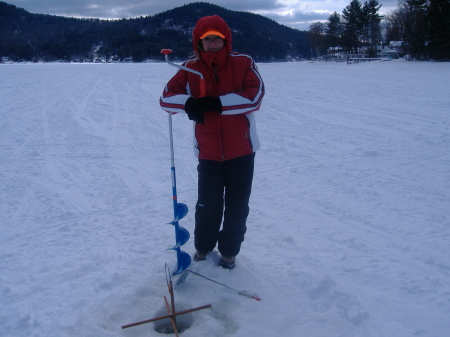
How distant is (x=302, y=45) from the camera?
97500mm

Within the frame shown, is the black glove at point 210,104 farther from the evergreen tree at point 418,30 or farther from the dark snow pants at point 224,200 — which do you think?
the evergreen tree at point 418,30

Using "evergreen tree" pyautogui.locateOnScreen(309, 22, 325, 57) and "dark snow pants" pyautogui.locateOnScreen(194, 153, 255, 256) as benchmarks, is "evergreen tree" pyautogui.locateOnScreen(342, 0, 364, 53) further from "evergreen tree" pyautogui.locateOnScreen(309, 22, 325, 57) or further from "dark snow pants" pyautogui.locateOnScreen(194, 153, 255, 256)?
"dark snow pants" pyautogui.locateOnScreen(194, 153, 255, 256)

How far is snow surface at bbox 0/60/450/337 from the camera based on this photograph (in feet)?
8.89

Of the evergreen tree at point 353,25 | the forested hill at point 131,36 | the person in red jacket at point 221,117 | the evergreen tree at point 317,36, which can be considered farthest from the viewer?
the forested hill at point 131,36

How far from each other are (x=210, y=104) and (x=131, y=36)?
132 metres

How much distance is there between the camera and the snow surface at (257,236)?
2.71 meters

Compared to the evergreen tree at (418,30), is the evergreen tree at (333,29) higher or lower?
higher

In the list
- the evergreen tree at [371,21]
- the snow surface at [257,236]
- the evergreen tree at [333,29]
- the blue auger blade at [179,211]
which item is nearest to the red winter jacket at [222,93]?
the blue auger blade at [179,211]

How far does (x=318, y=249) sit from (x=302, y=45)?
10052 centimetres

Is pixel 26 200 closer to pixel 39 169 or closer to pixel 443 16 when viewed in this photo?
pixel 39 169

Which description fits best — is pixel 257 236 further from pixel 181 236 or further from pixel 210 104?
pixel 210 104

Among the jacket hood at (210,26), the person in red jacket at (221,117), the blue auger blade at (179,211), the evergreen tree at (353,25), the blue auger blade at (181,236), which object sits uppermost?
the evergreen tree at (353,25)

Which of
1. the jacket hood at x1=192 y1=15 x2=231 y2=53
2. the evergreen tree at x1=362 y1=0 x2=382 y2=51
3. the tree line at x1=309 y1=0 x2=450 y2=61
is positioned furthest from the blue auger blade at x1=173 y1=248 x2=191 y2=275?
the evergreen tree at x1=362 y1=0 x2=382 y2=51

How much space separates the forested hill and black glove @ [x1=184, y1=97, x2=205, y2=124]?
6465 cm
